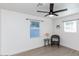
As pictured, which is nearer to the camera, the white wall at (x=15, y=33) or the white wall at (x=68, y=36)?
the white wall at (x=15, y=33)

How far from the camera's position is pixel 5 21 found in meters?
3.38

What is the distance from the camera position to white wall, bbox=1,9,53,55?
3363mm

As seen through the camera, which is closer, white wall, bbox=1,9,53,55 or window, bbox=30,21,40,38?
white wall, bbox=1,9,53,55

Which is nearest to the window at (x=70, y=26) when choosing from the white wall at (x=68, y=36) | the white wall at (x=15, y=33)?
Result: the white wall at (x=68, y=36)

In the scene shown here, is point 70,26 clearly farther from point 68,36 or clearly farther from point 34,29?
point 34,29

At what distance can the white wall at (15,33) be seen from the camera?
3363mm

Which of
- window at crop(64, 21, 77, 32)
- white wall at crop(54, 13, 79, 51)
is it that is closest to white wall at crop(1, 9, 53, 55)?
white wall at crop(54, 13, 79, 51)

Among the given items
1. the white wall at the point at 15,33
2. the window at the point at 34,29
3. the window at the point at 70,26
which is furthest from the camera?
the window at the point at 34,29

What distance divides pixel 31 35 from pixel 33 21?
86cm

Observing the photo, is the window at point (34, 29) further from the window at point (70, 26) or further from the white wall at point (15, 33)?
the window at point (70, 26)

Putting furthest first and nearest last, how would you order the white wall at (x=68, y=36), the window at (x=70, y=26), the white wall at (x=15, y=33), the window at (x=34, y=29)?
the window at (x=34, y=29), the window at (x=70, y=26), the white wall at (x=68, y=36), the white wall at (x=15, y=33)

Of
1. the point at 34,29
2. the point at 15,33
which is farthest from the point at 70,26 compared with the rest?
the point at 15,33

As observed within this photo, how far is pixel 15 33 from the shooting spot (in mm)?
3760

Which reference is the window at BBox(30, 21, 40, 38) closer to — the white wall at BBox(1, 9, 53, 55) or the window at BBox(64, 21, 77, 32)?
the white wall at BBox(1, 9, 53, 55)
